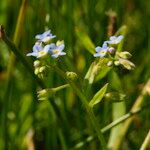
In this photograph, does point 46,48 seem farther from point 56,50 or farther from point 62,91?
point 62,91

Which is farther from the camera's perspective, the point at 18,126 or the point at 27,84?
the point at 27,84

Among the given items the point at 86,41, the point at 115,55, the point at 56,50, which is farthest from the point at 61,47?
the point at 86,41

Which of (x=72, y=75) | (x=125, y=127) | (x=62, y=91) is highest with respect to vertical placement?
(x=72, y=75)

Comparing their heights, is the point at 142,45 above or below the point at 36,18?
below

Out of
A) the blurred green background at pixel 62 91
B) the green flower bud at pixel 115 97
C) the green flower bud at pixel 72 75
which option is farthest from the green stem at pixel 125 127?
the green flower bud at pixel 72 75

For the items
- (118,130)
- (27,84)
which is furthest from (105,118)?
(27,84)

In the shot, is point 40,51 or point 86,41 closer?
point 40,51

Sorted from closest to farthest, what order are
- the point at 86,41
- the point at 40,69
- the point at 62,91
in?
the point at 40,69 < the point at 86,41 < the point at 62,91

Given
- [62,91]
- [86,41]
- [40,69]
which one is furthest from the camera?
[62,91]

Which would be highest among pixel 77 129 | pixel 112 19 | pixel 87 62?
pixel 112 19

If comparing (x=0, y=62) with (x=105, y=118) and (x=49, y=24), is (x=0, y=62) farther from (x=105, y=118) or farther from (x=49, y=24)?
(x=105, y=118)
